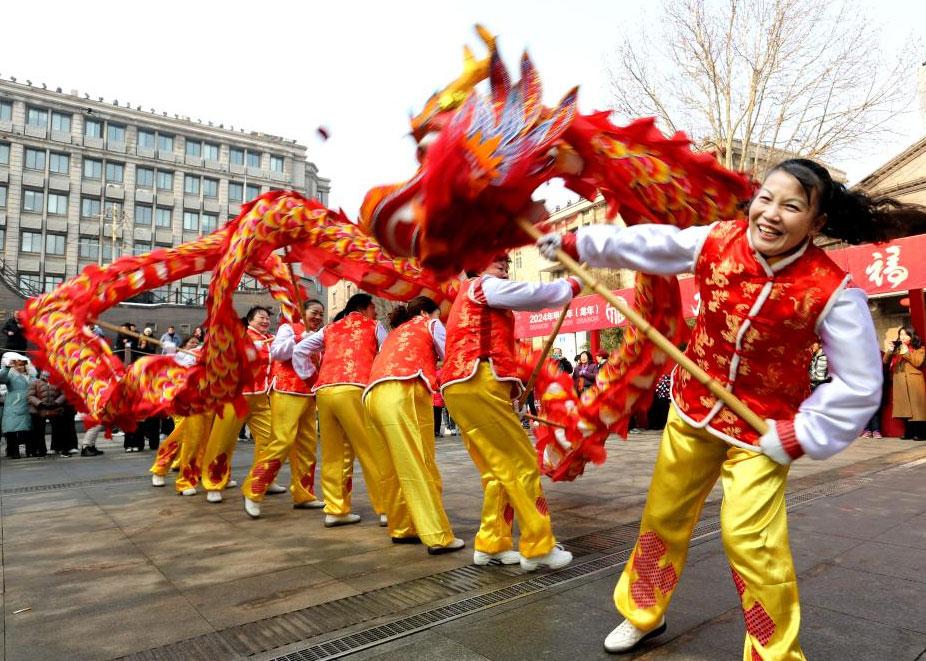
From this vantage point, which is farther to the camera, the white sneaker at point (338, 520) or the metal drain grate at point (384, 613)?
the white sneaker at point (338, 520)

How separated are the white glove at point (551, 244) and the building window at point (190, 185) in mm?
A: 48326

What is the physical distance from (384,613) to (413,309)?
2048 millimetres

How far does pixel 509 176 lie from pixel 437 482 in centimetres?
226

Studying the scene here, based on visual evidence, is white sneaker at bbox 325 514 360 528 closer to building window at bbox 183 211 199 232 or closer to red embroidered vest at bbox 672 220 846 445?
red embroidered vest at bbox 672 220 846 445

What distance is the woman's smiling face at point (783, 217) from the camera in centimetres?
191

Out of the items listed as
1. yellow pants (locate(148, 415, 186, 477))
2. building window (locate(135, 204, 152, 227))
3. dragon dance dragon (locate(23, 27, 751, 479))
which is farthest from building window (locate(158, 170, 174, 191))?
dragon dance dragon (locate(23, 27, 751, 479))

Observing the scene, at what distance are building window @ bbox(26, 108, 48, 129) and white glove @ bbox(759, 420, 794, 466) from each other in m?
49.9

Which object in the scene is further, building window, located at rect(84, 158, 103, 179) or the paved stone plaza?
building window, located at rect(84, 158, 103, 179)

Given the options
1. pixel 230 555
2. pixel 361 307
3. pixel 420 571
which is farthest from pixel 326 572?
pixel 361 307

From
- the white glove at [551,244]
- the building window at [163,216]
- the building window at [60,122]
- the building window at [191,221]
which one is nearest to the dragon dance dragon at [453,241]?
the white glove at [551,244]

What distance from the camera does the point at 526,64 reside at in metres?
2.37

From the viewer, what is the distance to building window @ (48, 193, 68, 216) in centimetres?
4066

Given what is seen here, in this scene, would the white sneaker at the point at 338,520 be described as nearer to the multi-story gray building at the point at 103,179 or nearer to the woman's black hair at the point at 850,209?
the woman's black hair at the point at 850,209

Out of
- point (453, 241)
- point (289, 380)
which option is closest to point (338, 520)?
point (289, 380)
